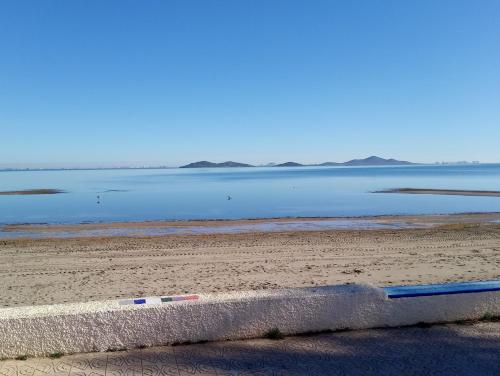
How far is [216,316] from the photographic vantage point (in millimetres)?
4840

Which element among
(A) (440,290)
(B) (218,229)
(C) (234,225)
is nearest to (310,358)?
(A) (440,290)

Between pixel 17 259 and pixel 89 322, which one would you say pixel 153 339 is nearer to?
pixel 89 322

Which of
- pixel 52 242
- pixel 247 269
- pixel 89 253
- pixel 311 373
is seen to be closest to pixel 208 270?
pixel 247 269

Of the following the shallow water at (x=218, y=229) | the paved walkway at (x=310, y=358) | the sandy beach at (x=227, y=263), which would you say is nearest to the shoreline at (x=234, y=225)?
the shallow water at (x=218, y=229)

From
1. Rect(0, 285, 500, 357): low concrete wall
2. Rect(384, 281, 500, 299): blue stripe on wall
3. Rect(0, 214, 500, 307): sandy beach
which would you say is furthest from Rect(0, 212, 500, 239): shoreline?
Rect(0, 285, 500, 357): low concrete wall

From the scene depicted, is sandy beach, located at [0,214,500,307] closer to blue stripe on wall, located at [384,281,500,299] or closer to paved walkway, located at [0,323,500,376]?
blue stripe on wall, located at [384,281,500,299]

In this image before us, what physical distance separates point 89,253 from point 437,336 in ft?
41.7

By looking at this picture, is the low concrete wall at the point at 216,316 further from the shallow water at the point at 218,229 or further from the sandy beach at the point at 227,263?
the shallow water at the point at 218,229

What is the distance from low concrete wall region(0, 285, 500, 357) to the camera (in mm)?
4469

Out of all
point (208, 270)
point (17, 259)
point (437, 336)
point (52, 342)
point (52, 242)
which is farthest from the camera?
point (52, 242)

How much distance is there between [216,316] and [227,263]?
8.05 metres

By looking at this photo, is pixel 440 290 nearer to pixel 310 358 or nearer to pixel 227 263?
pixel 310 358

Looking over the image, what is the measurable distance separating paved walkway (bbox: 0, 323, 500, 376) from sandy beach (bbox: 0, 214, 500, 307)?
Answer: 4.76 meters

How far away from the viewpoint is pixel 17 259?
46.9ft
